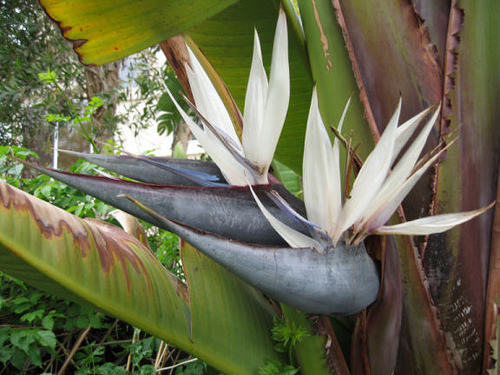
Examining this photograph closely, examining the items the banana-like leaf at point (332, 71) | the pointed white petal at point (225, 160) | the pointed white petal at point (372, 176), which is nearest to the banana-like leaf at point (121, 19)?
the banana-like leaf at point (332, 71)

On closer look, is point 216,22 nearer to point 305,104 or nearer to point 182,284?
point 305,104

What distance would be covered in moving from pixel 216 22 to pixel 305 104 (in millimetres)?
230

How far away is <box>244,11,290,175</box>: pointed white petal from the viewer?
0.40 m

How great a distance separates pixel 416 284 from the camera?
509mm

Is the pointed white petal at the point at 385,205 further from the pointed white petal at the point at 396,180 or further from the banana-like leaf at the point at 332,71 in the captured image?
the banana-like leaf at the point at 332,71

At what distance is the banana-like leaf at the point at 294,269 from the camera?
362mm

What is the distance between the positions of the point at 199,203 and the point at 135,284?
162 mm

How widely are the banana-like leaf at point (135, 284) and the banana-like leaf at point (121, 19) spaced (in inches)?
9.7

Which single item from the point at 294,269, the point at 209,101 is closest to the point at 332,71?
the point at 209,101

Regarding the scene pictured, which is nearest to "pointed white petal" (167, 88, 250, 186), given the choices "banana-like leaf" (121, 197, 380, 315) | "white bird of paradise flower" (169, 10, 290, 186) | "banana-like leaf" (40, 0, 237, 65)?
"white bird of paradise flower" (169, 10, 290, 186)

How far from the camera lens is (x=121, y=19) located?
61 cm

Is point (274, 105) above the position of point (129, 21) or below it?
below

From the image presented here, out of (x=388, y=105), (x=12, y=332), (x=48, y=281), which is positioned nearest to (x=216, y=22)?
(x=388, y=105)

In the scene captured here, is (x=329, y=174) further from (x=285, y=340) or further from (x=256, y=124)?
(x=285, y=340)
